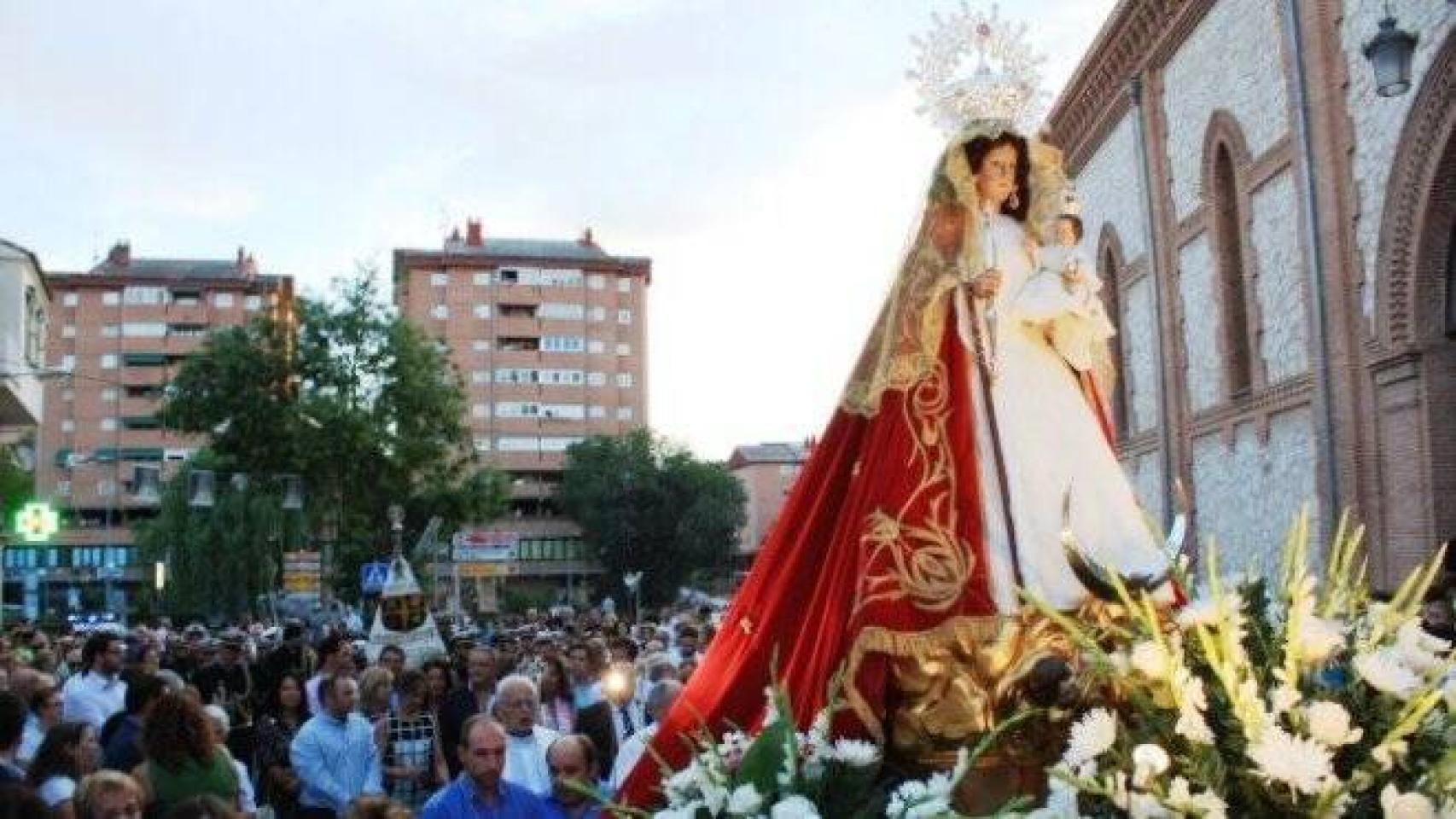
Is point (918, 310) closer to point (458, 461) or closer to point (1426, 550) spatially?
point (1426, 550)

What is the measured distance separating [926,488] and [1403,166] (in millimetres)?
11960

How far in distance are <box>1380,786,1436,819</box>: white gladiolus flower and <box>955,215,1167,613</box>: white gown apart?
1.55 metres

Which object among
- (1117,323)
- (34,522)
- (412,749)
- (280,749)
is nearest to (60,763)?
(412,749)

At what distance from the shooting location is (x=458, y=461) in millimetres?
45375

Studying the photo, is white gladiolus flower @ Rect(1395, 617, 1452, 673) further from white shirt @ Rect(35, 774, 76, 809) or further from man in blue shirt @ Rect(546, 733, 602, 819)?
white shirt @ Rect(35, 774, 76, 809)

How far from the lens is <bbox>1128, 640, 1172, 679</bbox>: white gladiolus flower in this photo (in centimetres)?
336

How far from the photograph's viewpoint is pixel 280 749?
1097 cm

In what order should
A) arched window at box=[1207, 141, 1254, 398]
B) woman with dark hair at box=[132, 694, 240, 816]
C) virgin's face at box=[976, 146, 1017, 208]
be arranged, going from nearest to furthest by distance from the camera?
virgin's face at box=[976, 146, 1017, 208], woman with dark hair at box=[132, 694, 240, 816], arched window at box=[1207, 141, 1254, 398]

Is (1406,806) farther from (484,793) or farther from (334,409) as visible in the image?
(334,409)

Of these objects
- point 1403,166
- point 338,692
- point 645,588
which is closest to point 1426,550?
point 1403,166

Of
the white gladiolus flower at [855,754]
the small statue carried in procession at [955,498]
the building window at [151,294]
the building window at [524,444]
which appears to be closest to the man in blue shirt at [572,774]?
the small statue carried in procession at [955,498]

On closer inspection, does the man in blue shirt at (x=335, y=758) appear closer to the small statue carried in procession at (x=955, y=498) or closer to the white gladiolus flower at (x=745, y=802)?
the small statue carried in procession at (x=955, y=498)

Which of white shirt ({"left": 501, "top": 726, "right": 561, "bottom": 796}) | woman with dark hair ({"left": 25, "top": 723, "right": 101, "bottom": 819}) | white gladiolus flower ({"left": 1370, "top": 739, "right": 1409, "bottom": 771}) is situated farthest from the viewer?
white shirt ({"left": 501, "top": 726, "right": 561, "bottom": 796})

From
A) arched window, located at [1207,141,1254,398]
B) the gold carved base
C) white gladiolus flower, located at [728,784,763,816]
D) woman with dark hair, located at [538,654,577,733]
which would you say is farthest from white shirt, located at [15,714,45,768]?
arched window, located at [1207,141,1254,398]
